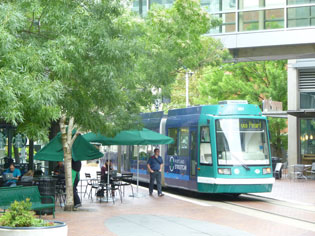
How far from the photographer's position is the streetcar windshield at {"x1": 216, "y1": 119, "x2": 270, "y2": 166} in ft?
65.6

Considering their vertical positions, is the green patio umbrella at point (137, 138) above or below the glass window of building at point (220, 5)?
below

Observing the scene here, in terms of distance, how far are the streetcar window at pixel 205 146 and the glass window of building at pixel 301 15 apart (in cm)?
635

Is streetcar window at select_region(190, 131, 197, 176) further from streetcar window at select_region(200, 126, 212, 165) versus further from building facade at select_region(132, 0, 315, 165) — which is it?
building facade at select_region(132, 0, 315, 165)

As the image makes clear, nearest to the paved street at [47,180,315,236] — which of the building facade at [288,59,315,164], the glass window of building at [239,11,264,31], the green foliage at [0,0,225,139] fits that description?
the green foliage at [0,0,225,139]

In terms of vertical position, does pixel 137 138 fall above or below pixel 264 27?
below

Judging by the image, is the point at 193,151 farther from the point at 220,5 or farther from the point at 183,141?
the point at 220,5

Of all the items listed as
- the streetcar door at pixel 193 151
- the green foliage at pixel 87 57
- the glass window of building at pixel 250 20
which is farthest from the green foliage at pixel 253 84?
the green foliage at pixel 87 57

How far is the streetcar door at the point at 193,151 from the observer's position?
21.3 m

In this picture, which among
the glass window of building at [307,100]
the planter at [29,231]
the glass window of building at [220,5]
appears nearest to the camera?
the planter at [29,231]

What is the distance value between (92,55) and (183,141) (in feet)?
31.8

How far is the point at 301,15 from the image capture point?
24.3 m

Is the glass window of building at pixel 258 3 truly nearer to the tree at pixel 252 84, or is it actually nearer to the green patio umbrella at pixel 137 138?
the green patio umbrella at pixel 137 138

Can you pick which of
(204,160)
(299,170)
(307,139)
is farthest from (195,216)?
(307,139)

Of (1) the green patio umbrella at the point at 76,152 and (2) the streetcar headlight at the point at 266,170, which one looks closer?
(1) the green patio umbrella at the point at 76,152
